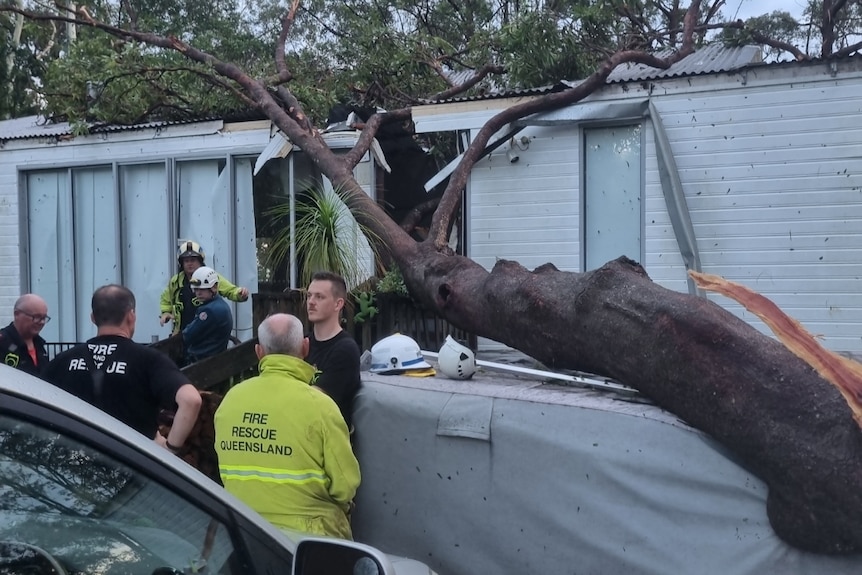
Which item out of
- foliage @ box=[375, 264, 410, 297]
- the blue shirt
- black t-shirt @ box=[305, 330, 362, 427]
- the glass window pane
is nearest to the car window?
black t-shirt @ box=[305, 330, 362, 427]

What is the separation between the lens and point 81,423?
1815 mm

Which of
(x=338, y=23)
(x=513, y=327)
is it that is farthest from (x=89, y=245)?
(x=338, y=23)

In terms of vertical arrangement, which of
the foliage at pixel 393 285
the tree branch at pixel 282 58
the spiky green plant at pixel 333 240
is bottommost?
the foliage at pixel 393 285

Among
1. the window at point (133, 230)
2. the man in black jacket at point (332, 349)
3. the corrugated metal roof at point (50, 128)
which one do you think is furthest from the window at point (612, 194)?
the corrugated metal roof at point (50, 128)

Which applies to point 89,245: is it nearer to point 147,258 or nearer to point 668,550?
point 147,258

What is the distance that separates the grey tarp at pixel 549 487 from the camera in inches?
150

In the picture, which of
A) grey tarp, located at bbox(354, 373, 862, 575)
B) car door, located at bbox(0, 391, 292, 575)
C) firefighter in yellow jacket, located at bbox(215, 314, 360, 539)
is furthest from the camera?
grey tarp, located at bbox(354, 373, 862, 575)

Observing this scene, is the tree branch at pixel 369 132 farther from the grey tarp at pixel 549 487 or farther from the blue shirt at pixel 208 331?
the grey tarp at pixel 549 487

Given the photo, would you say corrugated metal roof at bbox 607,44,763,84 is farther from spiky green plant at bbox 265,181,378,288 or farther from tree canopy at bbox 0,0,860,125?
spiky green plant at bbox 265,181,378,288

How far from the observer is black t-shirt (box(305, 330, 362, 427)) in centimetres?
466

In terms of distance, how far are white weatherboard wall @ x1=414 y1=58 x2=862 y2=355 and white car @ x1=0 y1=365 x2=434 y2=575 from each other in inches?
243

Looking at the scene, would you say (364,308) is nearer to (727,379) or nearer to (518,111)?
(518,111)

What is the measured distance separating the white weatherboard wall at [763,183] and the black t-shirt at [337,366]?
12.1ft

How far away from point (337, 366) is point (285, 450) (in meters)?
1.15
